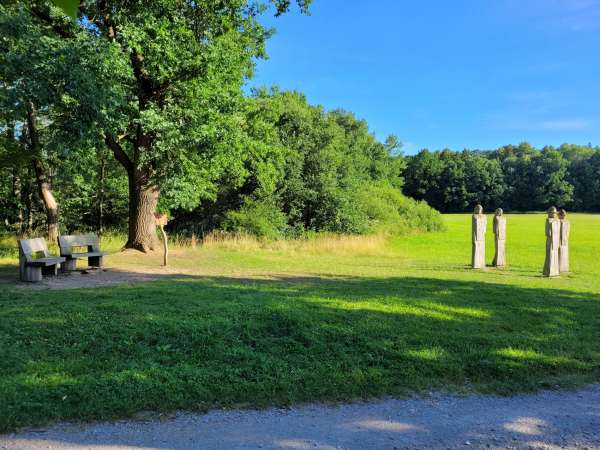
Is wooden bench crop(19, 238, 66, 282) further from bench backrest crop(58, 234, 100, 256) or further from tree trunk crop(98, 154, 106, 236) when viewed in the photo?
tree trunk crop(98, 154, 106, 236)

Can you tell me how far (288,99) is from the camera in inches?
1141

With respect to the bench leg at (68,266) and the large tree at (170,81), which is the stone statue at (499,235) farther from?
the bench leg at (68,266)

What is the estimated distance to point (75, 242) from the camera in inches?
446

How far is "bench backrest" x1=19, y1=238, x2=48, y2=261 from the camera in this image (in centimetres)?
948

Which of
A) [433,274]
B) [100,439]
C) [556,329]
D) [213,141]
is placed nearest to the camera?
[100,439]

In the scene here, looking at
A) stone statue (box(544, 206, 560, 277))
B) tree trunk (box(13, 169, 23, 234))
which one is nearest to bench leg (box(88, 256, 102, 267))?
stone statue (box(544, 206, 560, 277))

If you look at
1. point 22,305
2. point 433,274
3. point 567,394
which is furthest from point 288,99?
point 567,394

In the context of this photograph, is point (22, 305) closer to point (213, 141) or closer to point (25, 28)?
point (25, 28)

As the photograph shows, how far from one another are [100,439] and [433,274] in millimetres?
11090

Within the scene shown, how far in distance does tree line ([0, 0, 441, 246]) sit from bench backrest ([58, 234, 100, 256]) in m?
2.36

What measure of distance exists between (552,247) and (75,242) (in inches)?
509

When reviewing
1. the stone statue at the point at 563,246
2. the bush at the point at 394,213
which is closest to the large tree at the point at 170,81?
the stone statue at the point at 563,246

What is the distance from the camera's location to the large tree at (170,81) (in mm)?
13414

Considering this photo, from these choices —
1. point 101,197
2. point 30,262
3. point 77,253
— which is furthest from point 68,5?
point 101,197
